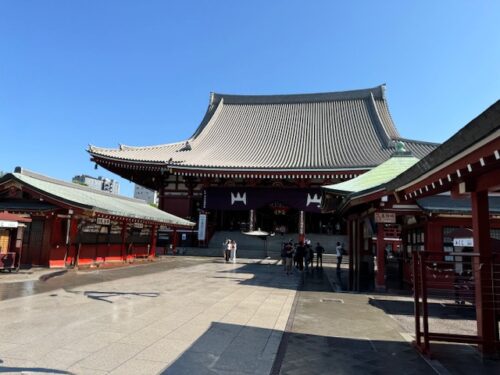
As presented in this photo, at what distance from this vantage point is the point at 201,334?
6.15 metres

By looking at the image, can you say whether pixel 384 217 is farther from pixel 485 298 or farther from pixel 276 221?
Answer: pixel 276 221

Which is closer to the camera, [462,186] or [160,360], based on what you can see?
[160,360]

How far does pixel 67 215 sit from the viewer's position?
1496 centimetres

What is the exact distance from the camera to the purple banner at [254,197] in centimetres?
2650

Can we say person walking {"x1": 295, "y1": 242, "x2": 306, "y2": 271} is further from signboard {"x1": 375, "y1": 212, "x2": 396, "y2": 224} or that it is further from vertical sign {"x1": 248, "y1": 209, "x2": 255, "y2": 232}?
vertical sign {"x1": 248, "y1": 209, "x2": 255, "y2": 232}

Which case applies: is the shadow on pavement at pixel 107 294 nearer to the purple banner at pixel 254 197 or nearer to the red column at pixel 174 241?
the red column at pixel 174 241

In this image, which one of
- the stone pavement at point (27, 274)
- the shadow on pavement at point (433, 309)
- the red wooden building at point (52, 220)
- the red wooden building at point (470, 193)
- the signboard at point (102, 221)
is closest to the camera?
the red wooden building at point (470, 193)

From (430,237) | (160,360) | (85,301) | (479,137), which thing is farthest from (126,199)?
(479,137)

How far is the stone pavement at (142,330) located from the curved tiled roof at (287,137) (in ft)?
52.9

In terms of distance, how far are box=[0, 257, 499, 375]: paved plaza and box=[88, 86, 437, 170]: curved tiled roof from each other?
51.8ft

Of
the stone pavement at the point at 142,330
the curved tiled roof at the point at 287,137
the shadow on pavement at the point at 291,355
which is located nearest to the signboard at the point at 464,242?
the stone pavement at the point at 142,330

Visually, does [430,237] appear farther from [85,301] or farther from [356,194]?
[85,301]

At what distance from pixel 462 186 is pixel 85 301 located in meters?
7.86

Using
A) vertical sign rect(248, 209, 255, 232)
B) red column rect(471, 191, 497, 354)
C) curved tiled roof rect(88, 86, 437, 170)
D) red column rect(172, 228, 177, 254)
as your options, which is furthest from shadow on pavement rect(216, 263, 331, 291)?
red column rect(172, 228, 177, 254)
